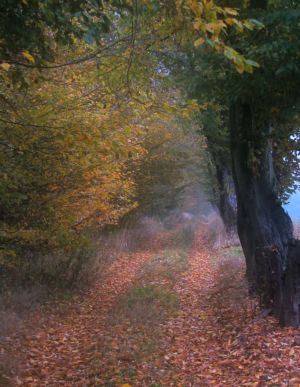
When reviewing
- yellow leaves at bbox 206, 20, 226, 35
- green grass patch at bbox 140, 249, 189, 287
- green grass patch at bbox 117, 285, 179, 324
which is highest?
yellow leaves at bbox 206, 20, 226, 35

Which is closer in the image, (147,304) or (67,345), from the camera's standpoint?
(67,345)

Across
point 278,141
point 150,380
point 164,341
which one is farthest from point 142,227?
point 150,380

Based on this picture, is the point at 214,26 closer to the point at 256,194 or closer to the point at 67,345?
the point at 256,194

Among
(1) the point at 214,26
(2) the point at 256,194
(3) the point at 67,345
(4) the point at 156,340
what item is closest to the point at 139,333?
(4) the point at 156,340

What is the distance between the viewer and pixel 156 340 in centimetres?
849

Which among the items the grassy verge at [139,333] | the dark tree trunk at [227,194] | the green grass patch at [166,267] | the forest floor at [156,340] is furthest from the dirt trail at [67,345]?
the dark tree trunk at [227,194]

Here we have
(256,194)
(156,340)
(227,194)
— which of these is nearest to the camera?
(156,340)

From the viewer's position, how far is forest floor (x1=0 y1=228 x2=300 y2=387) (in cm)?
672

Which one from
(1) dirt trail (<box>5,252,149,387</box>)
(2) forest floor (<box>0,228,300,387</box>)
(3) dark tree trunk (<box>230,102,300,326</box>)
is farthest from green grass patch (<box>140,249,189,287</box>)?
(3) dark tree trunk (<box>230,102,300,326</box>)

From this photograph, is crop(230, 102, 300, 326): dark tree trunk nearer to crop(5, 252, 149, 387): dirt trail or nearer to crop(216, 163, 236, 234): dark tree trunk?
crop(5, 252, 149, 387): dirt trail

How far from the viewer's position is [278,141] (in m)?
12.1

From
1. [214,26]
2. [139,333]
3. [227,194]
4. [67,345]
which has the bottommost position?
[67,345]

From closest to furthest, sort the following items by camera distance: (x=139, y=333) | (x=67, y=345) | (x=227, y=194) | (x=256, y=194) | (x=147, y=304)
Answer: (x=67, y=345) < (x=139, y=333) < (x=256, y=194) < (x=147, y=304) < (x=227, y=194)

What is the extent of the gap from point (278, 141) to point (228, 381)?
714cm
